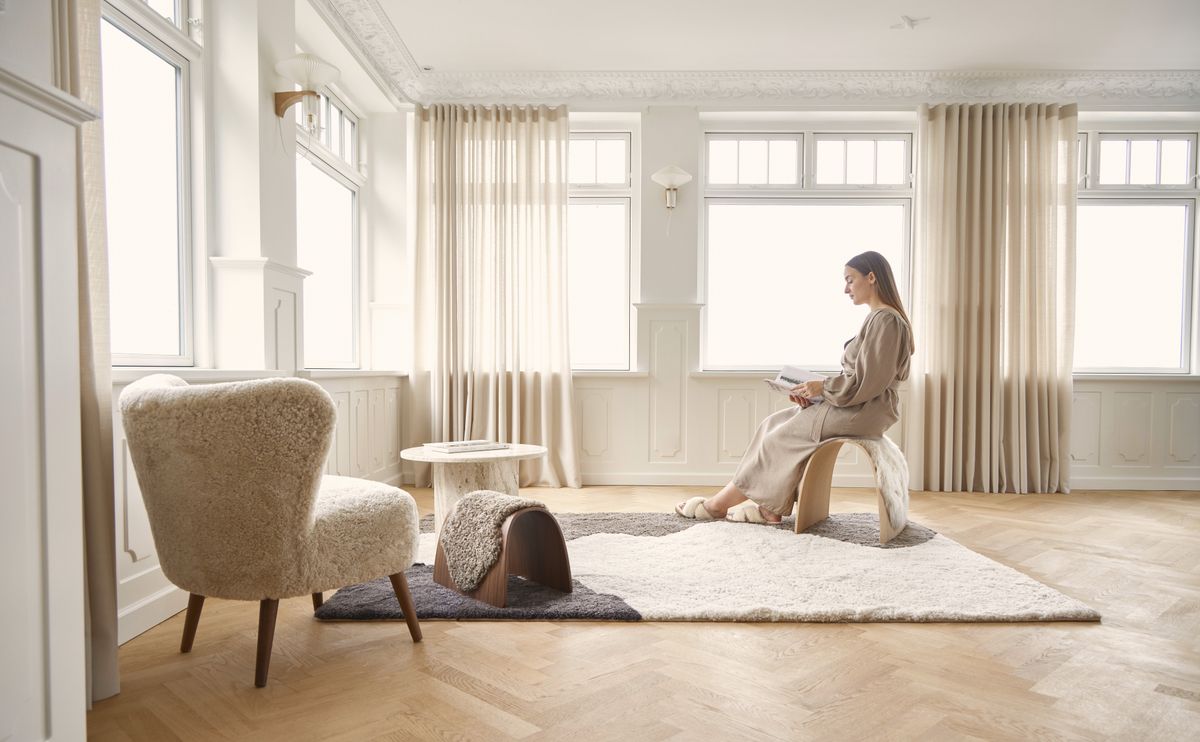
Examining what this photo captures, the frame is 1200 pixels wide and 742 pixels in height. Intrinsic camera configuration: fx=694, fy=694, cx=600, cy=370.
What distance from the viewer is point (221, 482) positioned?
1.72 m

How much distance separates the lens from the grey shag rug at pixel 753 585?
7.63 feet

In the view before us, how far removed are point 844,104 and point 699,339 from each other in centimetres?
199

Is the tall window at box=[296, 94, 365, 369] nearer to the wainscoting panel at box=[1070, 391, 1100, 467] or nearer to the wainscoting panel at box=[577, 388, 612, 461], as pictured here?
the wainscoting panel at box=[577, 388, 612, 461]

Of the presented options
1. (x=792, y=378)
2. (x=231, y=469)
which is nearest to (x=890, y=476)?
(x=792, y=378)

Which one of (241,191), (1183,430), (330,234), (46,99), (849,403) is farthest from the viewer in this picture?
(1183,430)

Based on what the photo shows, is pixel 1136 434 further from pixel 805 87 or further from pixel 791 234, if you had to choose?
pixel 805 87

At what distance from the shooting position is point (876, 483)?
3.45m

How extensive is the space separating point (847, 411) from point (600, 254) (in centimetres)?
246

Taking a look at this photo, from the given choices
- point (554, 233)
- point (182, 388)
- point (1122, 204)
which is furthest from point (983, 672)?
point (1122, 204)

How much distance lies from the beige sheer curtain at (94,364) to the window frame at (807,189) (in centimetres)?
395

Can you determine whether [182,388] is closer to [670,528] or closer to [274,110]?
[274,110]

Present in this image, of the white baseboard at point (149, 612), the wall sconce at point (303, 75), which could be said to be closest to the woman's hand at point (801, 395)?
the wall sconce at point (303, 75)

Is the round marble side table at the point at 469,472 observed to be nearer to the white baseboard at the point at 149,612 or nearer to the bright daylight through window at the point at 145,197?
the white baseboard at the point at 149,612

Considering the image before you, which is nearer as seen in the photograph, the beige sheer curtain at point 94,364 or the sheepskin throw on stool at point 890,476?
the beige sheer curtain at point 94,364
